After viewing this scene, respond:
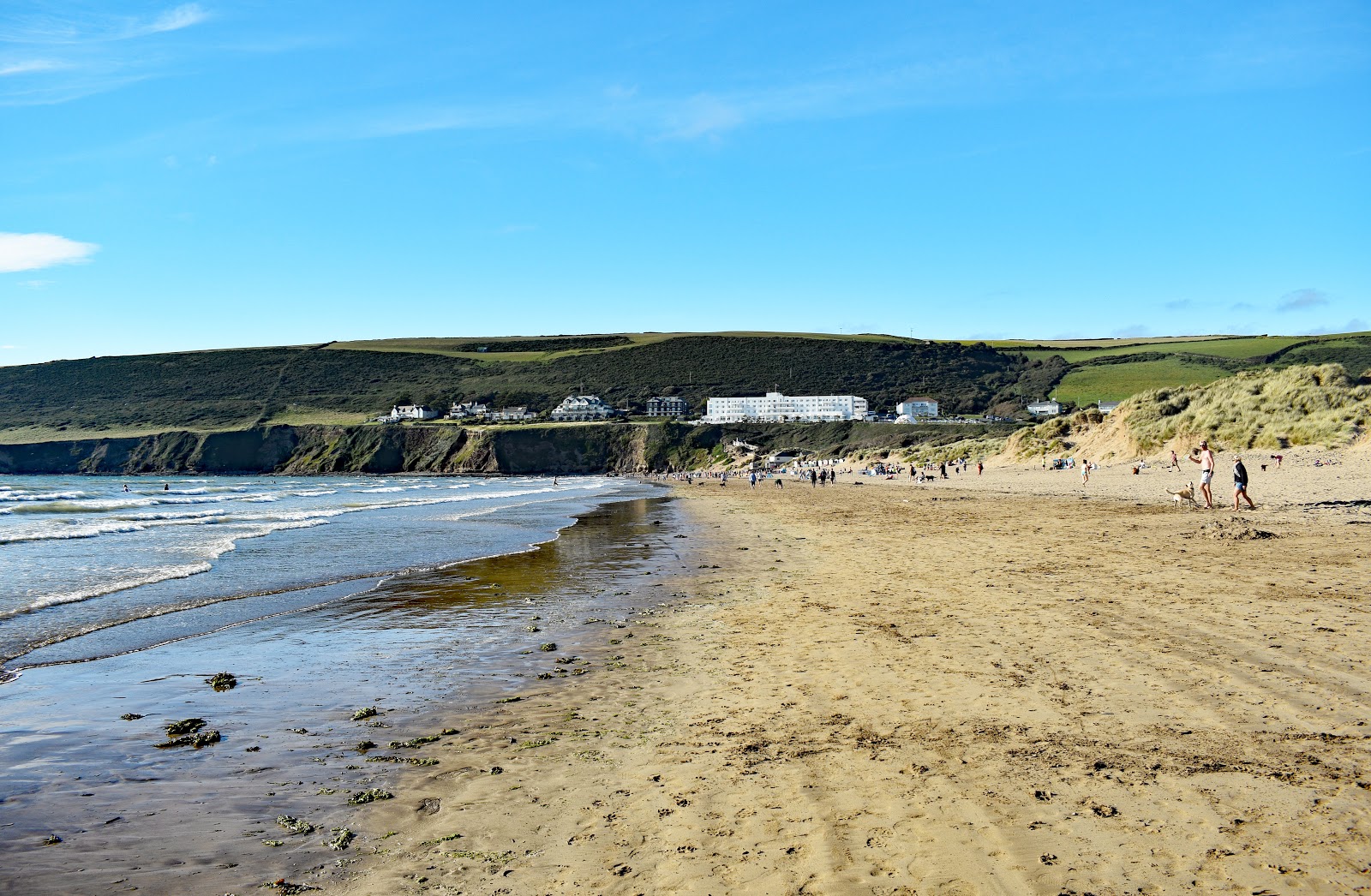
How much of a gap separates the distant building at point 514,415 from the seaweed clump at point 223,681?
4653 inches

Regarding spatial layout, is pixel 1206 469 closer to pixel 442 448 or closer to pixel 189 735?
pixel 189 735

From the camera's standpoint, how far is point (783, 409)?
412 ft

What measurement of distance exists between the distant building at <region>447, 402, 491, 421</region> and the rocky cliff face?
19490mm

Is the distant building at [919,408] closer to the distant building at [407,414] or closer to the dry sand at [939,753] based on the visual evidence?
the distant building at [407,414]

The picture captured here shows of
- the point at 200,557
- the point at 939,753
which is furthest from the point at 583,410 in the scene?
the point at 939,753

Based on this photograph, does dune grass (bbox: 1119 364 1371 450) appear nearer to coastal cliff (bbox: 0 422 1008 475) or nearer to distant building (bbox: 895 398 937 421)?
coastal cliff (bbox: 0 422 1008 475)

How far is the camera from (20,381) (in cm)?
15212

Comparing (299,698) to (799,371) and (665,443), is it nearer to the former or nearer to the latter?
(665,443)

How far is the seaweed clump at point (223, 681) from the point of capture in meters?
8.96

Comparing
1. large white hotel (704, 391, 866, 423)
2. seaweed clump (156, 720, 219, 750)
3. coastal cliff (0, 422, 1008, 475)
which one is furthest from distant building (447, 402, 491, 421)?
seaweed clump (156, 720, 219, 750)

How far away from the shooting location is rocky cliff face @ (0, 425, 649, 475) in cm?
10525

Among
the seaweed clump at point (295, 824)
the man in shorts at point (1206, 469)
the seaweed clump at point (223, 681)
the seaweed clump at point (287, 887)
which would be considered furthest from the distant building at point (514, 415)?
the seaweed clump at point (287, 887)

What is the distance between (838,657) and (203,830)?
611 centimetres

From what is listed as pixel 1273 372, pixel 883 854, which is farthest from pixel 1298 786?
pixel 1273 372
